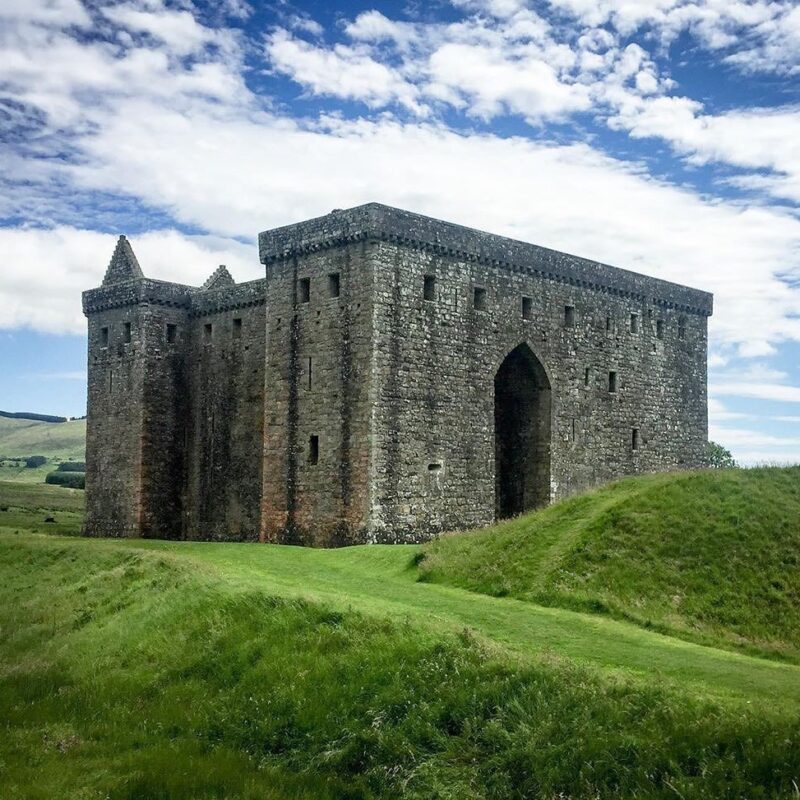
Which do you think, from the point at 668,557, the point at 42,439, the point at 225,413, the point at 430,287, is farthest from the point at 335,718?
the point at 42,439

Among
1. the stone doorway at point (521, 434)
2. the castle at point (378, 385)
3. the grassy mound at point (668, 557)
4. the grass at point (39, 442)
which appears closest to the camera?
the grassy mound at point (668, 557)

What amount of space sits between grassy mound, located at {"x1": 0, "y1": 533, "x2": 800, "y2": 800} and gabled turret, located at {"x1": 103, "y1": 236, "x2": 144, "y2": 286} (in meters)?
25.4

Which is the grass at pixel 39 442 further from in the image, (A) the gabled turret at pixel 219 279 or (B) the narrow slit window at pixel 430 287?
(B) the narrow slit window at pixel 430 287

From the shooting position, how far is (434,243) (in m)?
32.4

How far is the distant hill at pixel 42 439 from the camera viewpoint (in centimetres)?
14275

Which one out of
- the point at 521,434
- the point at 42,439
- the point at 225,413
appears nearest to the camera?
the point at 521,434

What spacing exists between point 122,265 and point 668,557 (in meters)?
30.2

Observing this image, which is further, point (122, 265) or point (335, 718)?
point (122, 265)

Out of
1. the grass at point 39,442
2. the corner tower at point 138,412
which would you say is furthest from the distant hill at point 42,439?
the corner tower at point 138,412

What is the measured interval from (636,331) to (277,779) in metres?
31.2

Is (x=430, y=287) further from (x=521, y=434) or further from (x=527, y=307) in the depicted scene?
(x=521, y=434)

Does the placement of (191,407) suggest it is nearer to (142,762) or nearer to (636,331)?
(636,331)

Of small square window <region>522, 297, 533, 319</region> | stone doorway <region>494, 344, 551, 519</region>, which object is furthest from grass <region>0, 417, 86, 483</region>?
small square window <region>522, 297, 533, 319</region>

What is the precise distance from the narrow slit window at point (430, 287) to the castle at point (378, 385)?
72 mm
